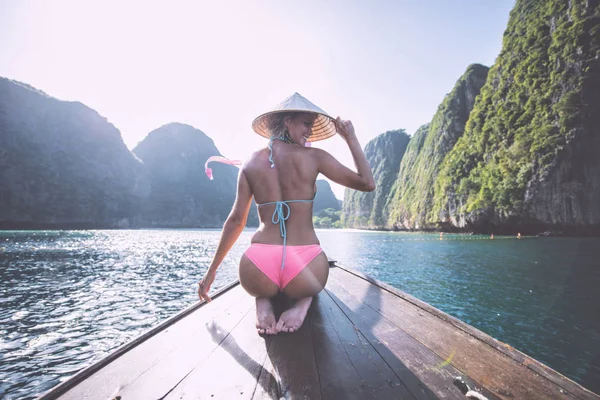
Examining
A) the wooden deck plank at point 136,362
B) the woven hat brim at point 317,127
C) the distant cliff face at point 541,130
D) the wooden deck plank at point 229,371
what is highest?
the distant cliff face at point 541,130

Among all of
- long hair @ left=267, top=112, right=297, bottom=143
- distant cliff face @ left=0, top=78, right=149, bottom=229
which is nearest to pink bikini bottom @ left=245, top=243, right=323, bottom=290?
long hair @ left=267, top=112, right=297, bottom=143

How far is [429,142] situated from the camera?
77.4m

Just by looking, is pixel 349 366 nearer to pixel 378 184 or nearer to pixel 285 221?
pixel 285 221

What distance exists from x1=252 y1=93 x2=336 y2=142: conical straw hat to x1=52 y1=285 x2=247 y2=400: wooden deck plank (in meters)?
1.90

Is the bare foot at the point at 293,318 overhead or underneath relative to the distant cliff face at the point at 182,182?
underneath

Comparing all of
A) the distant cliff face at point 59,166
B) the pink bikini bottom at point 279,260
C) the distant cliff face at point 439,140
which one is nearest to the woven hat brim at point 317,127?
the pink bikini bottom at point 279,260

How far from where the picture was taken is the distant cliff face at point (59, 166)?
72.0 m

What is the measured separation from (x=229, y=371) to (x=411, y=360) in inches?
41.5

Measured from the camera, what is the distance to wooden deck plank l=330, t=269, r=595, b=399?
126 centimetres

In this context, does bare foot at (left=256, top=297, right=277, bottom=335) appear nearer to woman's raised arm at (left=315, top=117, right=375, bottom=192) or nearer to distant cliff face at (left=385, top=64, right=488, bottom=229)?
woman's raised arm at (left=315, top=117, right=375, bottom=192)

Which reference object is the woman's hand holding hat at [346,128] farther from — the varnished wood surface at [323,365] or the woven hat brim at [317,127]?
the varnished wood surface at [323,365]

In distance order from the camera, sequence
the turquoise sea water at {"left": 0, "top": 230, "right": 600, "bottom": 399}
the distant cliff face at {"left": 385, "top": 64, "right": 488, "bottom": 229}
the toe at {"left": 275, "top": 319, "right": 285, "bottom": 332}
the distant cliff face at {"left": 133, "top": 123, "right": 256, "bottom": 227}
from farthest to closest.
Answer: the distant cliff face at {"left": 133, "top": 123, "right": 256, "bottom": 227}, the distant cliff face at {"left": 385, "top": 64, "right": 488, "bottom": 229}, the turquoise sea water at {"left": 0, "top": 230, "right": 600, "bottom": 399}, the toe at {"left": 275, "top": 319, "right": 285, "bottom": 332}

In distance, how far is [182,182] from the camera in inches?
5448

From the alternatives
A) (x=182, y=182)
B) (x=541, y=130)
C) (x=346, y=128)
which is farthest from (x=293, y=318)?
(x=182, y=182)
